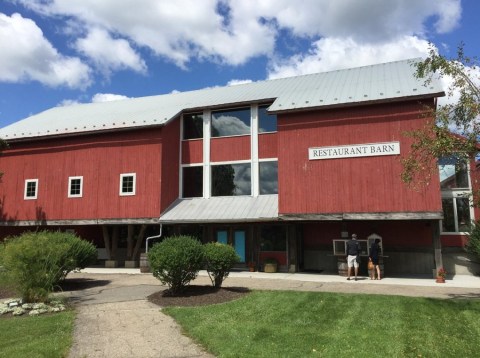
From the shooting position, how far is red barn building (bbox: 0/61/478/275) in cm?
1688

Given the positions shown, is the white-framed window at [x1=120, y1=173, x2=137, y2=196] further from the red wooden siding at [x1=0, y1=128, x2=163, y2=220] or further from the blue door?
the blue door

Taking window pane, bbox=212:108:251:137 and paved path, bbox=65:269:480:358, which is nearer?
paved path, bbox=65:269:480:358

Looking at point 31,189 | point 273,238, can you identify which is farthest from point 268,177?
point 31,189

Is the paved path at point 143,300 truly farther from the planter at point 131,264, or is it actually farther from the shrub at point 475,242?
the planter at point 131,264

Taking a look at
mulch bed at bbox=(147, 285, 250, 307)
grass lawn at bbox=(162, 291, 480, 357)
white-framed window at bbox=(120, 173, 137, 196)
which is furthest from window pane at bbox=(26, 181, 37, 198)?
grass lawn at bbox=(162, 291, 480, 357)

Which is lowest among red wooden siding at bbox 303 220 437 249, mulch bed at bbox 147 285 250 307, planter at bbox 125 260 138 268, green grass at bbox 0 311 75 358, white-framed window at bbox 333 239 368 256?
green grass at bbox 0 311 75 358

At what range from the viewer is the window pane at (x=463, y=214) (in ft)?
64.2

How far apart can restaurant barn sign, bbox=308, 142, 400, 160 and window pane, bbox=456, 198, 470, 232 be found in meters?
5.53

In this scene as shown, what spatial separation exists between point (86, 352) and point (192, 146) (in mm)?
15862

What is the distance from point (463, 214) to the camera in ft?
Result: 64.6

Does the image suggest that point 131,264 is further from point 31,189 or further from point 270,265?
point 270,265

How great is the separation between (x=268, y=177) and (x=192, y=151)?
433 centimetres

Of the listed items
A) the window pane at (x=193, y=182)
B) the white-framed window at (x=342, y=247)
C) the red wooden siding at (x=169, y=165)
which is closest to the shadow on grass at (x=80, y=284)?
the red wooden siding at (x=169, y=165)

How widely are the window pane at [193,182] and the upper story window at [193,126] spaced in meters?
1.74
